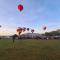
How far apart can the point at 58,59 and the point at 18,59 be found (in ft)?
10.3

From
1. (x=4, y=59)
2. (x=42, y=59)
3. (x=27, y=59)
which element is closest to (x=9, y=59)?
(x=4, y=59)

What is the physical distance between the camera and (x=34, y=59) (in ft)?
47.1

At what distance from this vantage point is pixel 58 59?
14438 mm

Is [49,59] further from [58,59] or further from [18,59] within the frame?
[18,59]

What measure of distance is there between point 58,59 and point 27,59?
2.45 meters

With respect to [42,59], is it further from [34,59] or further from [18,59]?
[18,59]

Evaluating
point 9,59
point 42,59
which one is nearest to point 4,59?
point 9,59

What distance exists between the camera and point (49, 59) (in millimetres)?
14352

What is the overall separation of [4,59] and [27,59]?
181 centimetres

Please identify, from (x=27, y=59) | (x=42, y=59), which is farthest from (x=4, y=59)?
(x=42, y=59)

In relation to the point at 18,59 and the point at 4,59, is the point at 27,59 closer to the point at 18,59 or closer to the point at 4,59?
the point at 18,59

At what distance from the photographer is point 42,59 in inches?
563

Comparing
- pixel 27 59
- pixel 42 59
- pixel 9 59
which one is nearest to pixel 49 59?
pixel 42 59

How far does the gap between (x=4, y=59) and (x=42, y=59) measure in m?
2.98
